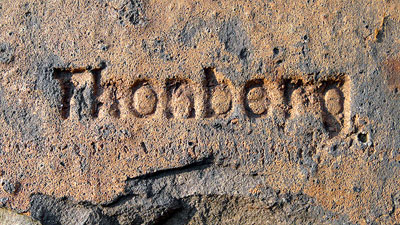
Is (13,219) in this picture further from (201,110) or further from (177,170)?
(201,110)

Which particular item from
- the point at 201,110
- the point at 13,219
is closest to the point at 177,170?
the point at 201,110

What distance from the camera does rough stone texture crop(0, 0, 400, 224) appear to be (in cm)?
118

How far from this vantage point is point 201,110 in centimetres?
120

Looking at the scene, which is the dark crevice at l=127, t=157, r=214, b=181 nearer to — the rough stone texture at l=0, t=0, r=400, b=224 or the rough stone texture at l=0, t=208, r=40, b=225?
the rough stone texture at l=0, t=0, r=400, b=224

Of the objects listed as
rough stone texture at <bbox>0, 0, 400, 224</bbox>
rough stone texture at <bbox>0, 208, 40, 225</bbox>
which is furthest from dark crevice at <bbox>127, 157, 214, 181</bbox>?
rough stone texture at <bbox>0, 208, 40, 225</bbox>

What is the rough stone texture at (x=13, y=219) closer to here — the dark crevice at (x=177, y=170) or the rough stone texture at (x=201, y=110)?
the rough stone texture at (x=201, y=110)

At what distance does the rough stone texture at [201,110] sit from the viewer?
118 cm

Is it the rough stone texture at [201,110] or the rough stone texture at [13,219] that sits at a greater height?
the rough stone texture at [201,110]

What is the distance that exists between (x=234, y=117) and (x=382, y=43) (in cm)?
47

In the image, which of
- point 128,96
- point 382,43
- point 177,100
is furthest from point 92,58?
point 382,43

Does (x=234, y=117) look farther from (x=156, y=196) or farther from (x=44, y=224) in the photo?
(x=44, y=224)

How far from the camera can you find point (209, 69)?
1.20 metres

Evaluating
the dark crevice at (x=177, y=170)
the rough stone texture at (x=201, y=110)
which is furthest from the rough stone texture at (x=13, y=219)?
the dark crevice at (x=177, y=170)

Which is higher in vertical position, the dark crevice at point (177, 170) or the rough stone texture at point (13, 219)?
the dark crevice at point (177, 170)
